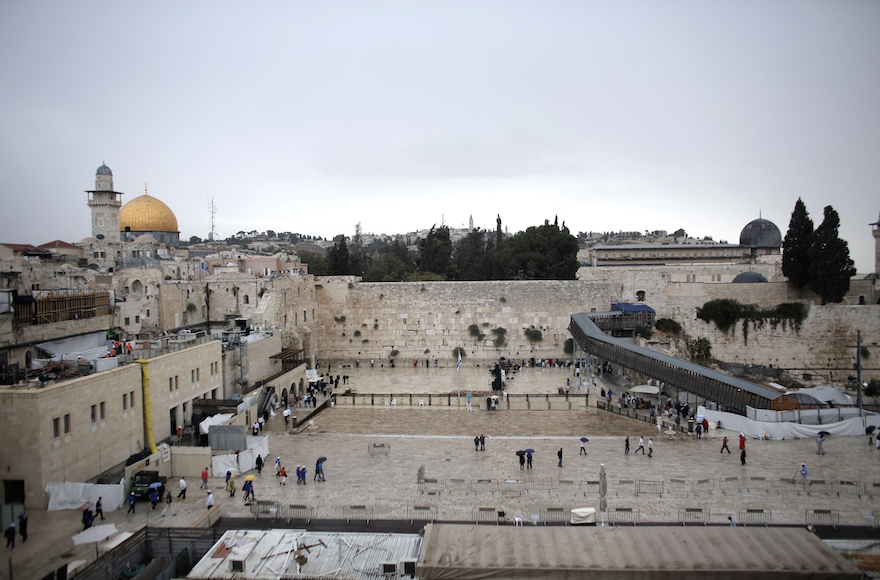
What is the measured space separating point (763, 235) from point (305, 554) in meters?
36.8

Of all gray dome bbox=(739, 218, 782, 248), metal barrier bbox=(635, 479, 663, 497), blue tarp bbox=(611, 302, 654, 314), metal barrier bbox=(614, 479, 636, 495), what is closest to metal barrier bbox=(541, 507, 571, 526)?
metal barrier bbox=(614, 479, 636, 495)

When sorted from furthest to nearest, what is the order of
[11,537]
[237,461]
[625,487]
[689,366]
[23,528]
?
[689,366]
[237,461]
[625,487]
[23,528]
[11,537]

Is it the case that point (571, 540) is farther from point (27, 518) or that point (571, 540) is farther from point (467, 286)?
point (467, 286)

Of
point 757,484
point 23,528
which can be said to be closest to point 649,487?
point 757,484

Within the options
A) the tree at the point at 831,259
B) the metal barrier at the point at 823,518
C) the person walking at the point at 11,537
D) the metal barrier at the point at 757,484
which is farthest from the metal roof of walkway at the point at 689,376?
the person walking at the point at 11,537

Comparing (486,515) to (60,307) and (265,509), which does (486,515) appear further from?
(60,307)

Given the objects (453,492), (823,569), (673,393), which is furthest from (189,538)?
(673,393)

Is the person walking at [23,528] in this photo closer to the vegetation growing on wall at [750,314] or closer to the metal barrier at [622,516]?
the metal barrier at [622,516]

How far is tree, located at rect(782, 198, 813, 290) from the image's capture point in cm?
2558

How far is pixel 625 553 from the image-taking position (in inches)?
281

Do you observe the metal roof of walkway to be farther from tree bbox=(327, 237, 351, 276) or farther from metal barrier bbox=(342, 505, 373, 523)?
tree bbox=(327, 237, 351, 276)

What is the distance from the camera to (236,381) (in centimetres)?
1764

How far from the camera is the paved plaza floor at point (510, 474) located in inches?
393

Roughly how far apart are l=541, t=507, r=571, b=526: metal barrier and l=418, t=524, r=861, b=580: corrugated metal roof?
2.06m
